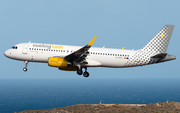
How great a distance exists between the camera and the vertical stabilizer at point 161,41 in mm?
41562

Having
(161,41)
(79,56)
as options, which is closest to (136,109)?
(161,41)

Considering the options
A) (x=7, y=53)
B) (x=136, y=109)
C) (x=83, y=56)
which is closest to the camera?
(x=83, y=56)

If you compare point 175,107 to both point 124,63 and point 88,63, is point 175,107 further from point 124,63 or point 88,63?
point 88,63

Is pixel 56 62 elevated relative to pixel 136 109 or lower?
elevated

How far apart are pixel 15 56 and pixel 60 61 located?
918 cm

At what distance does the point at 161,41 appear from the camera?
4184cm

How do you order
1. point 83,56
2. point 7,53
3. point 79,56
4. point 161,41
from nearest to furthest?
point 79,56 → point 83,56 → point 7,53 → point 161,41

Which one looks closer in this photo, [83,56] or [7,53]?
[83,56]

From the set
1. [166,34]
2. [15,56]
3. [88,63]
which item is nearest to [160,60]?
[166,34]

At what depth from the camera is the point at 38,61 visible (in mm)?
39250

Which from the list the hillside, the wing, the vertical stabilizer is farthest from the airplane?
the hillside

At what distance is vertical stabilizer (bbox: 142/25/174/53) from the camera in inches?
1636

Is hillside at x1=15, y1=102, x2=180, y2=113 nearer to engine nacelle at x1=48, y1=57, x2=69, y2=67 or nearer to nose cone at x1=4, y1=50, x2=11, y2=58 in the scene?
engine nacelle at x1=48, y1=57, x2=69, y2=67

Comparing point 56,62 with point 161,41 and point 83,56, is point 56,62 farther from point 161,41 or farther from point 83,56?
point 161,41
